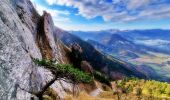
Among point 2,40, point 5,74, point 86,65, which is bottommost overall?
point 86,65

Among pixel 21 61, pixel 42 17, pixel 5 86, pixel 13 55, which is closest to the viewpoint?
pixel 5 86

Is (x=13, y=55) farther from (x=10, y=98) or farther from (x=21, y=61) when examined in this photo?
(x=10, y=98)

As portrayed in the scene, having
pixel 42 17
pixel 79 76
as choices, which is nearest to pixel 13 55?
pixel 79 76

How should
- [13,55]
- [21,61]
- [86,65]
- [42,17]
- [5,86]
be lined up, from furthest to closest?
[86,65], [42,17], [21,61], [13,55], [5,86]

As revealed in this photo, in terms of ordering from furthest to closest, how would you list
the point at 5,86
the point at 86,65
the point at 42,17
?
1. the point at 86,65
2. the point at 42,17
3. the point at 5,86

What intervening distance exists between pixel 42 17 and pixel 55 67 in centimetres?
7995

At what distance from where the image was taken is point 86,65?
162375 millimetres

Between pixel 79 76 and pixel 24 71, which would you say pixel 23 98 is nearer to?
pixel 24 71

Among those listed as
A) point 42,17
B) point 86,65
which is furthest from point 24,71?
point 86,65

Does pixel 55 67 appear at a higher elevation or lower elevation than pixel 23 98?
higher

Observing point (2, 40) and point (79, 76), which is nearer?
point (2, 40)

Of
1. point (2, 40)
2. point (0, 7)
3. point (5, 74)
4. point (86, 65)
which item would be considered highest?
point (0, 7)

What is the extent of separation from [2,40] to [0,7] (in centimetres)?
752

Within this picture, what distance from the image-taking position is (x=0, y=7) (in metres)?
41.7
